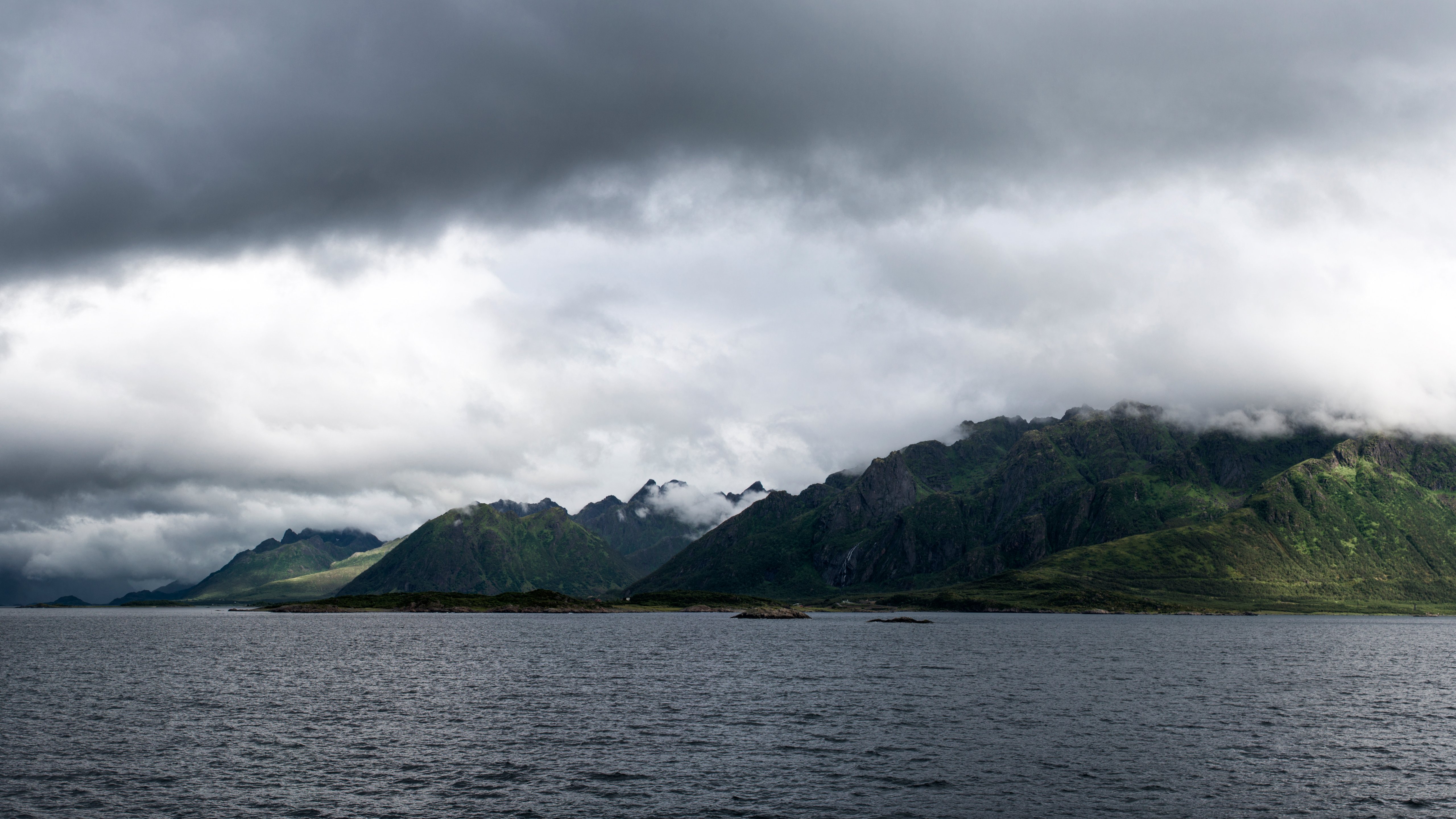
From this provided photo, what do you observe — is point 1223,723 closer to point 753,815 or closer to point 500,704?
point 753,815

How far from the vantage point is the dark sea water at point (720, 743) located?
5534 centimetres

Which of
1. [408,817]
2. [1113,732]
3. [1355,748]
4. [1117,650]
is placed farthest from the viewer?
[1117,650]

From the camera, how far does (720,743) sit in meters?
74.8

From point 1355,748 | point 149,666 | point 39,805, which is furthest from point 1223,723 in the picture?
point 149,666

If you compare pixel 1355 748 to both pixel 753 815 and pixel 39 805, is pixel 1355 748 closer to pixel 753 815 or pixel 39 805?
pixel 753 815

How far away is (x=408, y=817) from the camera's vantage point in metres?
50.8

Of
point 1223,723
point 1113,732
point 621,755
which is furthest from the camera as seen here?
point 1223,723

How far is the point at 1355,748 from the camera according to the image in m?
75.2

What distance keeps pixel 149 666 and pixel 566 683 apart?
257 feet

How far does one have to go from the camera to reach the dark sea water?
55344 millimetres

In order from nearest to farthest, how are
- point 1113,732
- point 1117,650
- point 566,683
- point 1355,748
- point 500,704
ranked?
point 1355,748, point 1113,732, point 500,704, point 566,683, point 1117,650

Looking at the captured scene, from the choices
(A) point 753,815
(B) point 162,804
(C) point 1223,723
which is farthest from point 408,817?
(C) point 1223,723

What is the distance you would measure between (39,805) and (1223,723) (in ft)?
325

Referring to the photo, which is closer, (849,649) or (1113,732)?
(1113,732)
